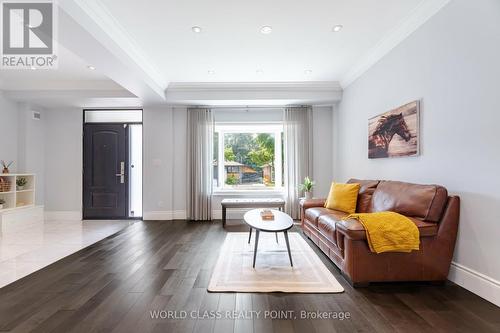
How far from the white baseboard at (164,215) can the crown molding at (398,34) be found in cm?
430

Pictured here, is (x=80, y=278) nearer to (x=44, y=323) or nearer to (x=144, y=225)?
(x=44, y=323)

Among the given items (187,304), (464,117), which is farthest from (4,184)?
(464,117)

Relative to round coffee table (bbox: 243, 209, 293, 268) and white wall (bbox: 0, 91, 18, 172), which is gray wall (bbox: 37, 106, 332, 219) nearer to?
white wall (bbox: 0, 91, 18, 172)

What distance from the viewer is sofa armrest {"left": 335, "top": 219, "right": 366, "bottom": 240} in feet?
7.49

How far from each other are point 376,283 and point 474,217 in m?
1.02

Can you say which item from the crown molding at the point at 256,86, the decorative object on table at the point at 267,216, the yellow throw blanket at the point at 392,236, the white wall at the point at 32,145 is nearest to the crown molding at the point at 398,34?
the crown molding at the point at 256,86

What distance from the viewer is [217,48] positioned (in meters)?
3.50

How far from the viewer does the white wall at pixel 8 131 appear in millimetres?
4855

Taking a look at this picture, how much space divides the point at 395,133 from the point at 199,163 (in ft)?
12.0

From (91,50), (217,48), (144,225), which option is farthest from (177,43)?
(144,225)

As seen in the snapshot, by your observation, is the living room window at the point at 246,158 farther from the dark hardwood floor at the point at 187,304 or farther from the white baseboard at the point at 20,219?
the white baseboard at the point at 20,219

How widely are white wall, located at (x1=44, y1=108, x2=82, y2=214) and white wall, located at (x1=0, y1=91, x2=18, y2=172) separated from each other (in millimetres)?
539

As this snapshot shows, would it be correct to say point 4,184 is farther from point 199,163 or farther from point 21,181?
point 199,163

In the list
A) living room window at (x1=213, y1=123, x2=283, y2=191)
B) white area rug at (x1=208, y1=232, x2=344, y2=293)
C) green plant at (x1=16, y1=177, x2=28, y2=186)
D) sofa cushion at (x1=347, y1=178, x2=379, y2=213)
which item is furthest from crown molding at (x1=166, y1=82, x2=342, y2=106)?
green plant at (x1=16, y1=177, x2=28, y2=186)
